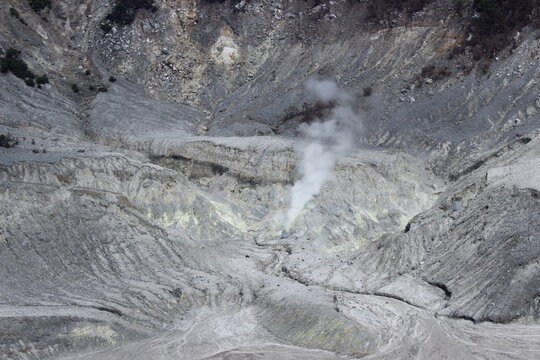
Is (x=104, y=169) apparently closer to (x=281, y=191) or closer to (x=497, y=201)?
(x=281, y=191)

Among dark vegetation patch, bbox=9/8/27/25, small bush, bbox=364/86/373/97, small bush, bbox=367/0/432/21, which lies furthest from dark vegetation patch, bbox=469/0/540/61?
dark vegetation patch, bbox=9/8/27/25

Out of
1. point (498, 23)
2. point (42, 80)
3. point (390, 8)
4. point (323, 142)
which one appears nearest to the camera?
point (323, 142)

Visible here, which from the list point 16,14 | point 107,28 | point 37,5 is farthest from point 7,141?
point 37,5

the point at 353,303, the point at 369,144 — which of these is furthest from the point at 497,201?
the point at 369,144

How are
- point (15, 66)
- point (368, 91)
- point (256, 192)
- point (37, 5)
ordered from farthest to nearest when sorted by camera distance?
1. point (37, 5)
2. point (15, 66)
3. point (368, 91)
4. point (256, 192)

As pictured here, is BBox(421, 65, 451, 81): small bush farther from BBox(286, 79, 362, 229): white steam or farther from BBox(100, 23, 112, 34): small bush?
BBox(100, 23, 112, 34): small bush

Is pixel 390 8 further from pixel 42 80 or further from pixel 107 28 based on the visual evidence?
pixel 42 80

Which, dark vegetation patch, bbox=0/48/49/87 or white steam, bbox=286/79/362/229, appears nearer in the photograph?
white steam, bbox=286/79/362/229

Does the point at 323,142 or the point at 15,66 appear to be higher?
the point at 15,66
